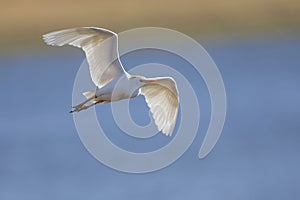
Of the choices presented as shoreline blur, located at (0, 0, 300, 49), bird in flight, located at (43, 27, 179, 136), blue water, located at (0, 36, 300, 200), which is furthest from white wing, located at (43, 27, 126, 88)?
shoreline blur, located at (0, 0, 300, 49)

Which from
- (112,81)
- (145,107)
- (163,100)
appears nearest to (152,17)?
(145,107)

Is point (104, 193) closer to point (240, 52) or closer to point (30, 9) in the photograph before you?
point (30, 9)

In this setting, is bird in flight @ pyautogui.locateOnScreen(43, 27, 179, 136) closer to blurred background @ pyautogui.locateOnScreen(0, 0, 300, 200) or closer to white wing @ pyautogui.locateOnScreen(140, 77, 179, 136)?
white wing @ pyautogui.locateOnScreen(140, 77, 179, 136)

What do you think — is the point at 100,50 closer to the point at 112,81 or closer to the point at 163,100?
the point at 112,81

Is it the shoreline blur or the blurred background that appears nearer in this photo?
the blurred background

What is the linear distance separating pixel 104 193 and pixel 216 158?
0.90 m

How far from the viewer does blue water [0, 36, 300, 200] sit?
6663 millimetres

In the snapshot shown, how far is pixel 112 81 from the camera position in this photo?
3609mm

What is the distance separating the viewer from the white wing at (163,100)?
12.0 ft

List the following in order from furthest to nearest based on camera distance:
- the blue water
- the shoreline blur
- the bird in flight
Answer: the shoreline blur < the blue water < the bird in flight

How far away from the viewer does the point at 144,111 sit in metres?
7.45

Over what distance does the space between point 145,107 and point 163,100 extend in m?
3.83

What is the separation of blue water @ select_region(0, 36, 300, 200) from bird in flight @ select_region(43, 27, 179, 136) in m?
2.64

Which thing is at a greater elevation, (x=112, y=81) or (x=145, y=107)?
(x=145, y=107)
